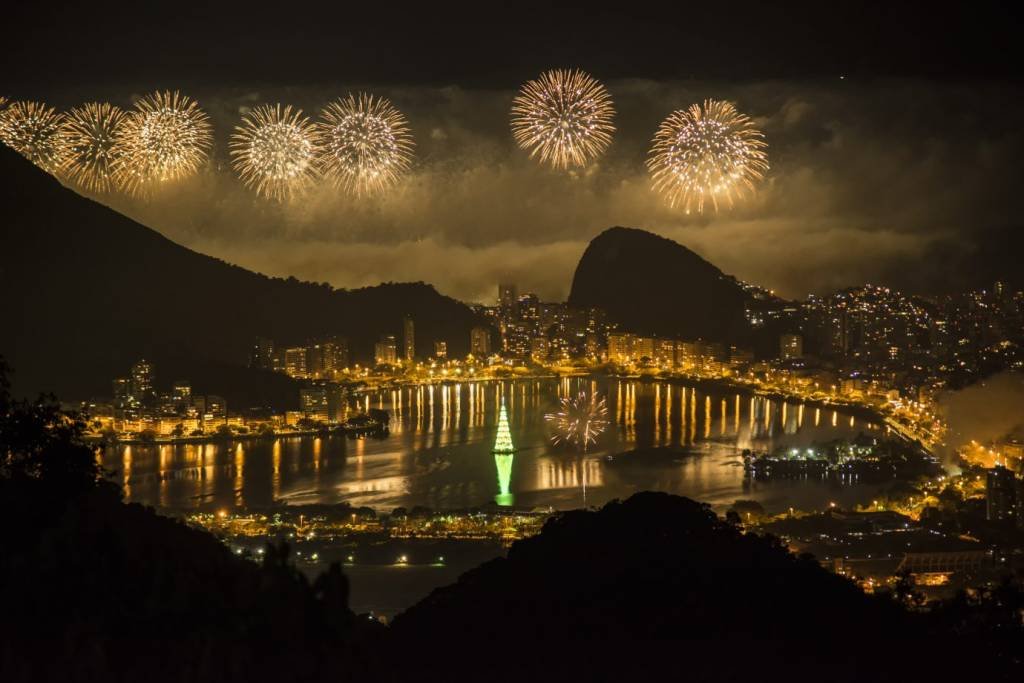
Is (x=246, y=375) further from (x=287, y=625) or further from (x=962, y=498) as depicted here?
(x=287, y=625)

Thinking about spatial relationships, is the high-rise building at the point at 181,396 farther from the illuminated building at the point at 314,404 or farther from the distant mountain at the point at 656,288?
the distant mountain at the point at 656,288

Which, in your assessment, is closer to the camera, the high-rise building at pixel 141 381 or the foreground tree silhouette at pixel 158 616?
the foreground tree silhouette at pixel 158 616

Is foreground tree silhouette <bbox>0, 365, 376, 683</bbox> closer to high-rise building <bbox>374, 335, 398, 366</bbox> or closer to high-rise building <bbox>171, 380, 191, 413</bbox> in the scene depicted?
high-rise building <bbox>171, 380, 191, 413</bbox>

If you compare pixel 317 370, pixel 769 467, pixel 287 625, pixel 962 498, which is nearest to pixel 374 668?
pixel 287 625

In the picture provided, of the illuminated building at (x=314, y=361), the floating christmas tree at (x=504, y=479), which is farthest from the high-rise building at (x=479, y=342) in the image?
the floating christmas tree at (x=504, y=479)

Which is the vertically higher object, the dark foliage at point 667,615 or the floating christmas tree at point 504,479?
the dark foliage at point 667,615

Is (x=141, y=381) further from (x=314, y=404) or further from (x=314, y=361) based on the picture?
(x=314, y=361)
